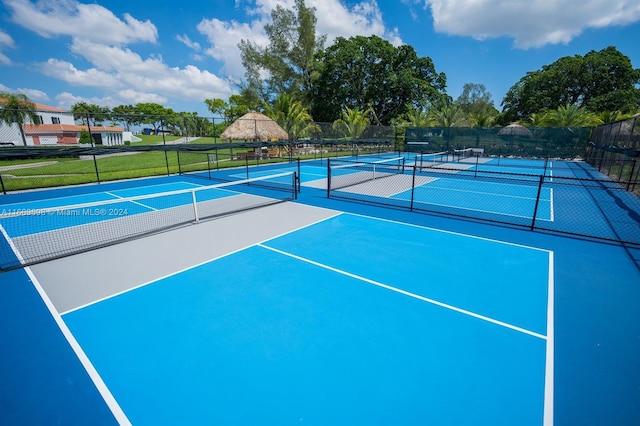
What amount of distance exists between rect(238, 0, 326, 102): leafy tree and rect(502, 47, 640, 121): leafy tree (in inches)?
1308

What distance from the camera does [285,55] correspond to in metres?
41.7

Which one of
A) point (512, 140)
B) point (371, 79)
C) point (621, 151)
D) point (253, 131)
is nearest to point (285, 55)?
point (371, 79)

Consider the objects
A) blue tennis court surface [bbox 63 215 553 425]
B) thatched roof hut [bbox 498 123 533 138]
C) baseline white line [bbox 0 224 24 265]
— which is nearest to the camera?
blue tennis court surface [bbox 63 215 553 425]

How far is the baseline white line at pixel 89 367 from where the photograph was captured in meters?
2.93

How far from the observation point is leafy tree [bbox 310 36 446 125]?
42.8 m

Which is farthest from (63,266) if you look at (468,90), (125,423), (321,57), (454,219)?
(468,90)

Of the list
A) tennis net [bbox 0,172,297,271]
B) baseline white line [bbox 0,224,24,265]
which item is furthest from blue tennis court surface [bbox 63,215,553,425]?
baseline white line [bbox 0,224,24,265]

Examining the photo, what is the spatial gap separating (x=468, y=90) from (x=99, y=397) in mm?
110988

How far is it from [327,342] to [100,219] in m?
8.97

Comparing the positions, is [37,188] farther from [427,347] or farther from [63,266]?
[427,347]

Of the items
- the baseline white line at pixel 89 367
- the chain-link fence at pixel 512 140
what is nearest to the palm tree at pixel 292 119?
the chain-link fence at pixel 512 140

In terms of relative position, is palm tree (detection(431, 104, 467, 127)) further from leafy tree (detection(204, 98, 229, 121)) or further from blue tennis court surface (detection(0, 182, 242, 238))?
leafy tree (detection(204, 98, 229, 121))

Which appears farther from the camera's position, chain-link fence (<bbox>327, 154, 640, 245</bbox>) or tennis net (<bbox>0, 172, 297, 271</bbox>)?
chain-link fence (<bbox>327, 154, 640, 245</bbox>)

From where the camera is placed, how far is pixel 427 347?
3848 millimetres
